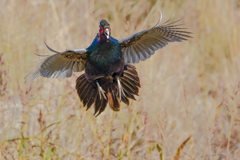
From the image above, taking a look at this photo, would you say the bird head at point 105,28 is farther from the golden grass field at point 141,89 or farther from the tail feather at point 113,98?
the golden grass field at point 141,89

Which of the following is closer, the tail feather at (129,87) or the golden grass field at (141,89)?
the tail feather at (129,87)

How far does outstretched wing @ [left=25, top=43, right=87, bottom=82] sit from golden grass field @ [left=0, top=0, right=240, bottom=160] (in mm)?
173

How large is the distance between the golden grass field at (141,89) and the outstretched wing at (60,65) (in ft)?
0.57

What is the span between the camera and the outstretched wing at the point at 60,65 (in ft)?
11.0

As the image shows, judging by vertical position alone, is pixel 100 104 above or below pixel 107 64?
below

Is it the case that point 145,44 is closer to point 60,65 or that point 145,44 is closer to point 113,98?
point 113,98

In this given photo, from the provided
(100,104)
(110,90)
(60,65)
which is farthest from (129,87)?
(60,65)

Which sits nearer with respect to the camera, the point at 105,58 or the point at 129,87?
the point at 105,58

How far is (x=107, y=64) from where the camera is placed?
3.19 m

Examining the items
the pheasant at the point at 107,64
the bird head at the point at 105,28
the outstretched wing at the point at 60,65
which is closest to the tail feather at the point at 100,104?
the pheasant at the point at 107,64

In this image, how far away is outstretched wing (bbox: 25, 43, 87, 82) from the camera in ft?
11.0

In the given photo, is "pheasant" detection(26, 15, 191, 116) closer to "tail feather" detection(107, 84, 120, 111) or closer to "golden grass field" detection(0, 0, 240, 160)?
"tail feather" detection(107, 84, 120, 111)

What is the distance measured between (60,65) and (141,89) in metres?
0.74

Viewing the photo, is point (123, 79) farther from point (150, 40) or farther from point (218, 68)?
point (218, 68)
